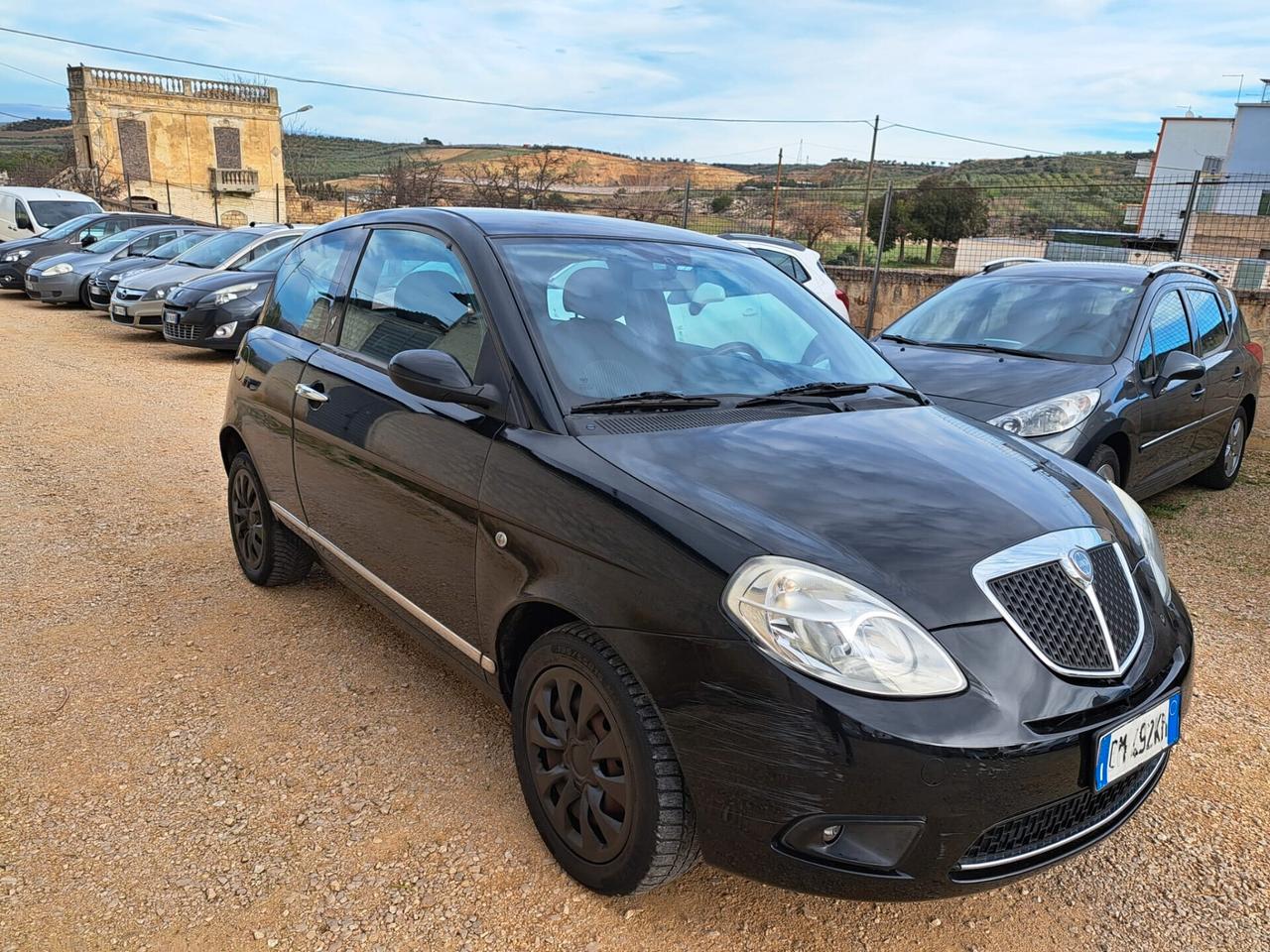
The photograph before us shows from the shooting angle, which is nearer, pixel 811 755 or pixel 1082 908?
pixel 811 755

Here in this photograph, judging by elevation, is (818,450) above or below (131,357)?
above

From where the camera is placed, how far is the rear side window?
17.6 ft

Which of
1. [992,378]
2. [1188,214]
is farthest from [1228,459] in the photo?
[1188,214]

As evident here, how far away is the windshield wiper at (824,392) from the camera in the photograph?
9.43ft

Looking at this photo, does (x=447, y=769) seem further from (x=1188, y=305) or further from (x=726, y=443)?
(x=1188, y=305)

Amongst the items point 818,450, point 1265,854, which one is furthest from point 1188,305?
point 818,450

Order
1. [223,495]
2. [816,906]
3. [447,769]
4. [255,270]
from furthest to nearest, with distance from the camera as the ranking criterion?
[255,270] → [223,495] → [447,769] → [816,906]

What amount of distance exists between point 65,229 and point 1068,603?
824 inches

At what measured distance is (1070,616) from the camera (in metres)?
2.13

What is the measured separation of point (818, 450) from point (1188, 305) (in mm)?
4911

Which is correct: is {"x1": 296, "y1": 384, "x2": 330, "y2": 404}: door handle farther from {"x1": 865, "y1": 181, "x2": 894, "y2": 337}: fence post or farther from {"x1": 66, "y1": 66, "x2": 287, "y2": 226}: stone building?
{"x1": 66, "y1": 66, "x2": 287, "y2": 226}: stone building

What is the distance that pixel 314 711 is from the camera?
129 inches

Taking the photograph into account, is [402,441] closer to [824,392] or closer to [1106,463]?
[824,392]

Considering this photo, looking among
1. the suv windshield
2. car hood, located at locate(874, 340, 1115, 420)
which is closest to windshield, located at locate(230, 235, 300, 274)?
car hood, located at locate(874, 340, 1115, 420)
